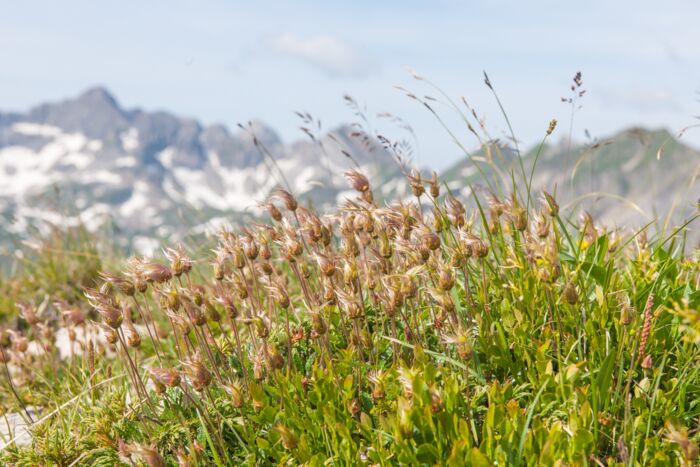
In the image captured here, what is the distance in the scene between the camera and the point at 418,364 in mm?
3326

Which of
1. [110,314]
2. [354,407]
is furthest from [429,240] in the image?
[110,314]

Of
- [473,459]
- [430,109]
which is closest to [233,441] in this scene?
[473,459]

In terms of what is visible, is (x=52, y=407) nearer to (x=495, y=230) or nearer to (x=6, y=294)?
(x=495, y=230)

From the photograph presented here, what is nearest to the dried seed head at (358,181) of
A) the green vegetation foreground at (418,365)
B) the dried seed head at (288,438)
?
the green vegetation foreground at (418,365)

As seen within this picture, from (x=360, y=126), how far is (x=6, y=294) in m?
5.83

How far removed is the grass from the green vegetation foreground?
0.01m

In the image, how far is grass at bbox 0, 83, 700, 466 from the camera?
2975 mm

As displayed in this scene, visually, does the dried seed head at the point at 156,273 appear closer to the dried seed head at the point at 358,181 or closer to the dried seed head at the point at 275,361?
the dried seed head at the point at 275,361

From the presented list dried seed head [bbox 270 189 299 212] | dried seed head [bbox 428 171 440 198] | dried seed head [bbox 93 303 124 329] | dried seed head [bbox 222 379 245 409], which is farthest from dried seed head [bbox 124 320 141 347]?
dried seed head [bbox 428 171 440 198]

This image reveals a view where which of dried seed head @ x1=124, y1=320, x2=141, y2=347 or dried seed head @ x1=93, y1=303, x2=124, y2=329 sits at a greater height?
dried seed head @ x1=93, y1=303, x2=124, y2=329

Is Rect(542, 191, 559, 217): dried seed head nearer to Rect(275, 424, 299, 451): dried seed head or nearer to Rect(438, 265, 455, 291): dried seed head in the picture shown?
Rect(438, 265, 455, 291): dried seed head

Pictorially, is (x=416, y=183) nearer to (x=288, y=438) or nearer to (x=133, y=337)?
(x=288, y=438)

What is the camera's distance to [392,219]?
138 inches

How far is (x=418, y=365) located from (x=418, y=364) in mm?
16
